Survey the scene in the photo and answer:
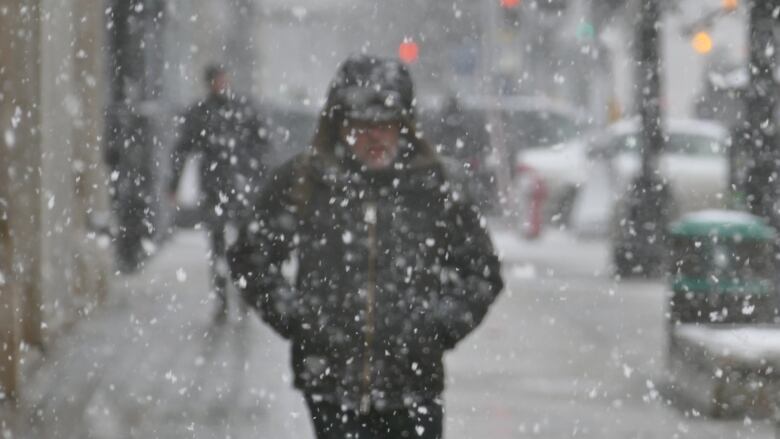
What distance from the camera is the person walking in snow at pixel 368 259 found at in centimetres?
390

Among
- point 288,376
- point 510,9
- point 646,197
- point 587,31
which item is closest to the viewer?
point 288,376

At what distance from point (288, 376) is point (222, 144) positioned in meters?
2.70

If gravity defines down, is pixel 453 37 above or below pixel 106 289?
above

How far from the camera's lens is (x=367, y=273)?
3.89 m

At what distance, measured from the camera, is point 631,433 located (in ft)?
24.5

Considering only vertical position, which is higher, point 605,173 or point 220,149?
point 605,173

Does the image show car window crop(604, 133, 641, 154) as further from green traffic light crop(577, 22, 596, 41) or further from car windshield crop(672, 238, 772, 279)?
car windshield crop(672, 238, 772, 279)

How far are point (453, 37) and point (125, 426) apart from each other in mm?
43235

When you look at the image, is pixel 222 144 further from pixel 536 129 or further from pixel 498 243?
pixel 536 129

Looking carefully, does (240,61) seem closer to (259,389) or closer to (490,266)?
(259,389)

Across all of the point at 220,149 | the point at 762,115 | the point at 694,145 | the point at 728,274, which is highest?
the point at 694,145

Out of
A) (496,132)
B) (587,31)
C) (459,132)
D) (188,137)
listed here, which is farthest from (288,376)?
(496,132)

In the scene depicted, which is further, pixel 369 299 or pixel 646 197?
pixel 646 197

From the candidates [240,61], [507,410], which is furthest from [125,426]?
[240,61]
